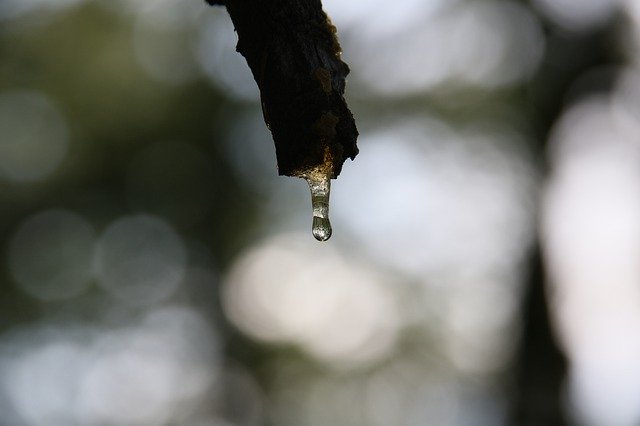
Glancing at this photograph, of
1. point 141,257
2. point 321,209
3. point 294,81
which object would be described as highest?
point 294,81

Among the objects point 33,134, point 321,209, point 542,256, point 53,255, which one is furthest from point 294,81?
point 53,255

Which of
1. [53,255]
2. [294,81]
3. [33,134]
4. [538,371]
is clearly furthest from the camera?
[53,255]

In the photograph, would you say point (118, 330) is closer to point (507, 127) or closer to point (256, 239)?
point (256, 239)

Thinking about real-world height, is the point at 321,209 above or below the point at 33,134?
above

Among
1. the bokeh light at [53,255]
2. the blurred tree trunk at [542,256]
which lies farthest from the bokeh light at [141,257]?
the blurred tree trunk at [542,256]

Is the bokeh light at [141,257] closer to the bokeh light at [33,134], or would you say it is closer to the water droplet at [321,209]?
the bokeh light at [33,134]

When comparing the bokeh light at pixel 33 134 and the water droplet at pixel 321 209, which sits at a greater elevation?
the water droplet at pixel 321 209


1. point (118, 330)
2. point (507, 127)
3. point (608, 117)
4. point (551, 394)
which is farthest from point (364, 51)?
point (118, 330)

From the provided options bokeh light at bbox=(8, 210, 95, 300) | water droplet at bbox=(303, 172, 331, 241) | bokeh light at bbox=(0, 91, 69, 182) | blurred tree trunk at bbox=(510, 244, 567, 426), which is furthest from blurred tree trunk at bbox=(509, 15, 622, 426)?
bokeh light at bbox=(8, 210, 95, 300)

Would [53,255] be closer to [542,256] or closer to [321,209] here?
[542,256]
